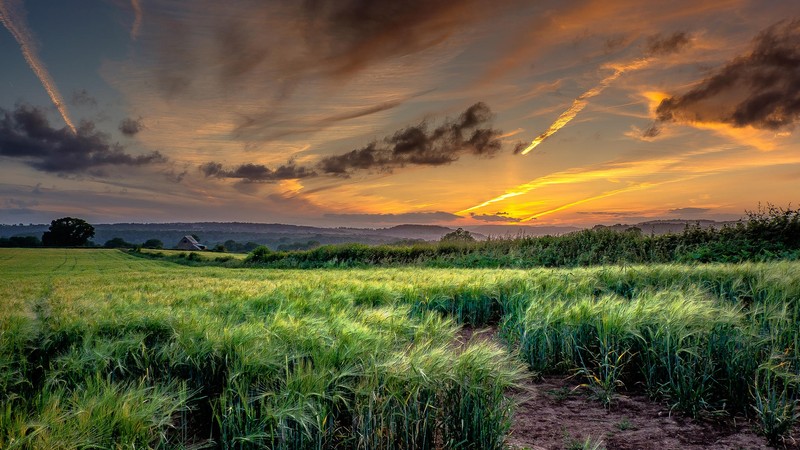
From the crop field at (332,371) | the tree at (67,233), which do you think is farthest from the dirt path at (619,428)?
the tree at (67,233)

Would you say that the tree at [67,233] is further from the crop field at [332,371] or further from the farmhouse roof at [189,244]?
the crop field at [332,371]

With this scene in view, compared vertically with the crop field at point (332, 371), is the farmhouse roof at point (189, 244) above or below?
below

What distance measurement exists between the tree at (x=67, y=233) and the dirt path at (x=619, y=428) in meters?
61.8

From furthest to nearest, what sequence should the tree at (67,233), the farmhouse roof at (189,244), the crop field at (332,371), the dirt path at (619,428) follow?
the farmhouse roof at (189,244) → the tree at (67,233) → the dirt path at (619,428) → the crop field at (332,371)

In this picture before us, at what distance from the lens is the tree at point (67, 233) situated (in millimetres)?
50375

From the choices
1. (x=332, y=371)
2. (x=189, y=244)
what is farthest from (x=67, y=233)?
(x=332, y=371)

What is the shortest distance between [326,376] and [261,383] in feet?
1.84

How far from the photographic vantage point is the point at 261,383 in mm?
3344

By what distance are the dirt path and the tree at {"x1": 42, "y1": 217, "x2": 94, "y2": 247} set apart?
6182cm

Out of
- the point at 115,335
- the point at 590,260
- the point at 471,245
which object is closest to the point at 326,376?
the point at 115,335

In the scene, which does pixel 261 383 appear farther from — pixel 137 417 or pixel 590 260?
pixel 590 260

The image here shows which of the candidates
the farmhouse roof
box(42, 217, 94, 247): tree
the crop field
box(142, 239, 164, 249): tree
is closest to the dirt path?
the crop field

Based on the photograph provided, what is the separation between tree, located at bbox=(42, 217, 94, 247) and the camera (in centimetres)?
5038

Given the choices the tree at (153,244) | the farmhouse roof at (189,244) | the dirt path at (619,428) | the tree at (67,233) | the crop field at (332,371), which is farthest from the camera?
the farmhouse roof at (189,244)
